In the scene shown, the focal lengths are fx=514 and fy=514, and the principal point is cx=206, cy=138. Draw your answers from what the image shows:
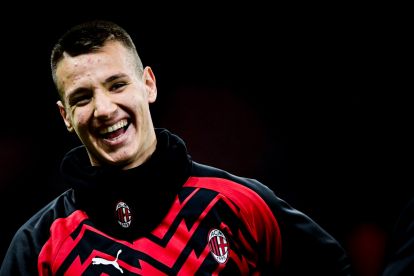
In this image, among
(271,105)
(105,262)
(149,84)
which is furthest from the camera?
(271,105)

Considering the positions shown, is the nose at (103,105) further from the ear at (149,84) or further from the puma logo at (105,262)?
the puma logo at (105,262)

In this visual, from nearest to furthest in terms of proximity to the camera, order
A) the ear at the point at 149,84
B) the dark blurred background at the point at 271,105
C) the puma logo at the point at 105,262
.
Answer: the puma logo at the point at 105,262
the ear at the point at 149,84
the dark blurred background at the point at 271,105

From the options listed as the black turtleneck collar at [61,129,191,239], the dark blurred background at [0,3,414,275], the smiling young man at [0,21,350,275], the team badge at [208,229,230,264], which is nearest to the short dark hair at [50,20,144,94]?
the smiling young man at [0,21,350,275]

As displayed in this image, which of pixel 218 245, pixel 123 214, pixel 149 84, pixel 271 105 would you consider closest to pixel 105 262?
pixel 123 214

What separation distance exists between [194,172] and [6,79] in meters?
Result: 1.91

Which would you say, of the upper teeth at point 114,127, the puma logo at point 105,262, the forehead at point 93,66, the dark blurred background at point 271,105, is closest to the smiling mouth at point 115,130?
the upper teeth at point 114,127

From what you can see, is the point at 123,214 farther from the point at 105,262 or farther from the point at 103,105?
the point at 103,105

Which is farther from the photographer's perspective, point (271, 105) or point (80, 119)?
point (271, 105)

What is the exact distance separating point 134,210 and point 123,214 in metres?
0.03

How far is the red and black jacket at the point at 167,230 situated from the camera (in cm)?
123

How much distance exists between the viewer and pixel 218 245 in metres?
1.25

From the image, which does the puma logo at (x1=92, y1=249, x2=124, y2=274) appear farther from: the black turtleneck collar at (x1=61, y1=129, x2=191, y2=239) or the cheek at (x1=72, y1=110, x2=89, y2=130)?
the cheek at (x1=72, y1=110, x2=89, y2=130)

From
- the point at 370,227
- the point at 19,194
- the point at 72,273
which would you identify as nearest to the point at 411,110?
the point at 370,227

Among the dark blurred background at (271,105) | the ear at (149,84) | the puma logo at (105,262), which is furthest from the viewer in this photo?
the dark blurred background at (271,105)
